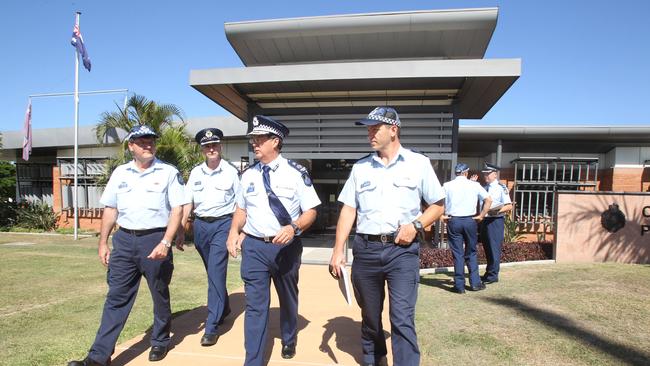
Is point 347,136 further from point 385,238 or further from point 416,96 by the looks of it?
point 385,238

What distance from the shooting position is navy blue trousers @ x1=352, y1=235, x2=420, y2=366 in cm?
278

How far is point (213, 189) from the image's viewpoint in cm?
421

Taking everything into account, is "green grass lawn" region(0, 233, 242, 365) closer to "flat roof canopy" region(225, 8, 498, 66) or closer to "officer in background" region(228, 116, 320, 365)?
"officer in background" region(228, 116, 320, 365)

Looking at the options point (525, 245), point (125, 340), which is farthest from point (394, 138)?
point (525, 245)

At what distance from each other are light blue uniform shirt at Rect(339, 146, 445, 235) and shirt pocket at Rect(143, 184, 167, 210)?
1.60 m

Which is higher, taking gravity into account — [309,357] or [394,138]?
[394,138]

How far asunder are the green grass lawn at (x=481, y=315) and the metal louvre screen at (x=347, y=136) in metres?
3.37

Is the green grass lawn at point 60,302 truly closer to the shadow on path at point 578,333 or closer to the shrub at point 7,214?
the shadow on path at point 578,333

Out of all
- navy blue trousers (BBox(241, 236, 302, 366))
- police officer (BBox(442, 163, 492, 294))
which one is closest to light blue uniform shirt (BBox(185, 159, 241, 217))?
navy blue trousers (BBox(241, 236, 302, 366))

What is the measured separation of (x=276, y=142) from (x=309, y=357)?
1821 millimetres

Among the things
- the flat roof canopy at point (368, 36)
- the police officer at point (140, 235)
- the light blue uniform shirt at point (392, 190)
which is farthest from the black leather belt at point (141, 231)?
the flat roof canopy at point (368, 36)

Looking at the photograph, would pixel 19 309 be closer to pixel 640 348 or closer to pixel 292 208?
pixel 292 208

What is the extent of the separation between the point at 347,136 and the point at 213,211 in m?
6.02

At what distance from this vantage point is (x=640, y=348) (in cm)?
349
